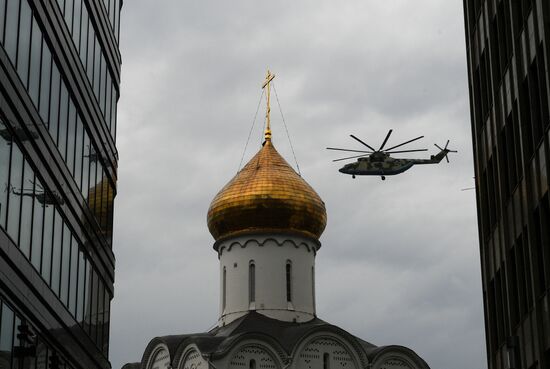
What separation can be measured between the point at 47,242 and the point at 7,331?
3170mm

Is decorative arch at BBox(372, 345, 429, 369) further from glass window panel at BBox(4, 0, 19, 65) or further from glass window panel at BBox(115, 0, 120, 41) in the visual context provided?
glass window panel at BBox(4, 0, 19, 65)

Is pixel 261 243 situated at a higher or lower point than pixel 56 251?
higher

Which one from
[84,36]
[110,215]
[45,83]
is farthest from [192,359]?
[45,83]

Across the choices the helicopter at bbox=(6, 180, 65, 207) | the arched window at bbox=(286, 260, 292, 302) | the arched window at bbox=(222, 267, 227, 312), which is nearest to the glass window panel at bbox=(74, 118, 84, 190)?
the helicopter at bbox=(6, 180, 65, 207)

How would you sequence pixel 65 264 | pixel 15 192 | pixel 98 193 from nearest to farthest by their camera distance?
pixel 15 192 < pixel 65 264 < pixel 98 193

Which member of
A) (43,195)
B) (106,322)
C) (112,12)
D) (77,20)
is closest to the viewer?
(43,195)

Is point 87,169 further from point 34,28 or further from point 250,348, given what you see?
point 250,348

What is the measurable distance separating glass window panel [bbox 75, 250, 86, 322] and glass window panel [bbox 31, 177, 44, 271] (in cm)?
412

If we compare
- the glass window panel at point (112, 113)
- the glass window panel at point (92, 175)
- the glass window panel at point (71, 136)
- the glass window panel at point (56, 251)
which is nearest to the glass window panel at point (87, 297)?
the glass window panel at point (92, 175)

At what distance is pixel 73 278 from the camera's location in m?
26.0

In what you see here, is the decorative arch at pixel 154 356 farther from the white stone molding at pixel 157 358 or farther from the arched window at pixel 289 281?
the arched window at pixel 289 281

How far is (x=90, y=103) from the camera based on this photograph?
27.9 meters

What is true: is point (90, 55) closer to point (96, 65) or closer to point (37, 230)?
point (96, 65)

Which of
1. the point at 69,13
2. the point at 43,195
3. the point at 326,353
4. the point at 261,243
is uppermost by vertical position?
the point at 261,243
